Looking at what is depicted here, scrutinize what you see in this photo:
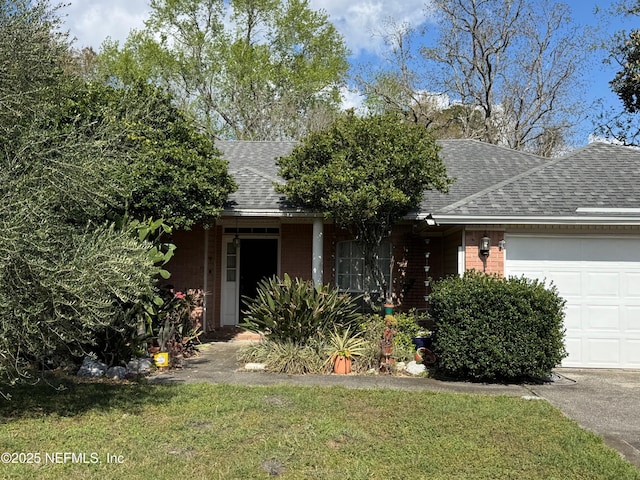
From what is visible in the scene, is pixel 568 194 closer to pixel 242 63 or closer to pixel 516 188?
pixel 516 188

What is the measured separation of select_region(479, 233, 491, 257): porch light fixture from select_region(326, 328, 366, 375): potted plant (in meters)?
2.59

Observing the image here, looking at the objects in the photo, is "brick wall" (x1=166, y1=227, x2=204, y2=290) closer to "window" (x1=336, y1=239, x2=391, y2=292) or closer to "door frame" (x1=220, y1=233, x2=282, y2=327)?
"door frame" (x1=220, y1=233, x2=282, y2=327)

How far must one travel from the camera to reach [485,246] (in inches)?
371

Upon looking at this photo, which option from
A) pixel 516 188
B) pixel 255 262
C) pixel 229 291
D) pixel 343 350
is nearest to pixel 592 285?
pixel 516 188

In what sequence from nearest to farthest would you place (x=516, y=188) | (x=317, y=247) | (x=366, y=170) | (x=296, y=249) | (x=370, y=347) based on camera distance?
(x=370, y=347) → (x=366, y=170) → (x=516, y=188) → (x=317, y=247) → (x=296, y=249)

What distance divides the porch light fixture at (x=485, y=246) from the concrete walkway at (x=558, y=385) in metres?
2.30

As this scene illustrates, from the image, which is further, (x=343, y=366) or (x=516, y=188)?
(x=516, y=188)

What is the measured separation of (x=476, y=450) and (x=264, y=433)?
2042 millimetres

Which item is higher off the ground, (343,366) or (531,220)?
(531,220)

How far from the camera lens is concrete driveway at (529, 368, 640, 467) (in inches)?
223

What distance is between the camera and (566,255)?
9578 millimetres

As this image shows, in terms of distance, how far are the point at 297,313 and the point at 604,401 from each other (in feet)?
15.1

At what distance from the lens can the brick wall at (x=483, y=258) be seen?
9562 millimetres

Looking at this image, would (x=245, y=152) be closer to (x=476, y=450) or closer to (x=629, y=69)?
(x=629, y=69)
